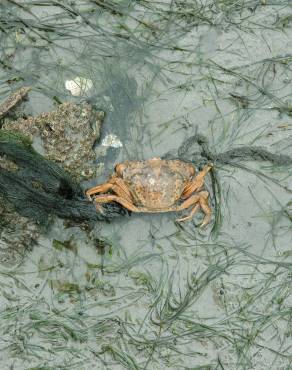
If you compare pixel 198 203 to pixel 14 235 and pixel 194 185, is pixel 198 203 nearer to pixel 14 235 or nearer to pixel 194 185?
pixel 194 185

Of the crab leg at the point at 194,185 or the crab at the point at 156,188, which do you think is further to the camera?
the crab leg at the point at 194,185

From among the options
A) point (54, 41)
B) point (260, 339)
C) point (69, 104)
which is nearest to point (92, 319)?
point (260, 339)

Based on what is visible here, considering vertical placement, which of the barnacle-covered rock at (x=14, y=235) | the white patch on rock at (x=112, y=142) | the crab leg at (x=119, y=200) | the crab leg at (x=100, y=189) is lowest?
the barnacle-covered rock at (x=14, y=235)

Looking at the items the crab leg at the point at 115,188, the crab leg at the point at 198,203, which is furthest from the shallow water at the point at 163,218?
the crab leg at the point at 115,188

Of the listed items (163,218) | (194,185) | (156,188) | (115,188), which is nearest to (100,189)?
(115,188)

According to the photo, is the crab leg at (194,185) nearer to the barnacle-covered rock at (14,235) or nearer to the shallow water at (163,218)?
the shallow water at (163,218)

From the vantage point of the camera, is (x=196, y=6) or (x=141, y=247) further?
(x=196, y=6)

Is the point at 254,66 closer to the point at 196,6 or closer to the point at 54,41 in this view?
the point at 196,6
